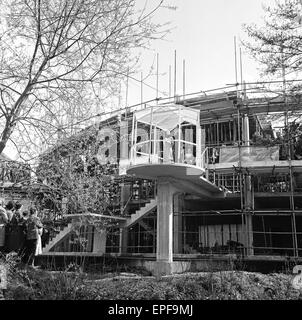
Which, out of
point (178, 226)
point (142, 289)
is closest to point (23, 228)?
point (142, 289)

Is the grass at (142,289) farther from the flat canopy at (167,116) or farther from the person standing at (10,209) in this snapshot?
the flat canopy at (167,116)

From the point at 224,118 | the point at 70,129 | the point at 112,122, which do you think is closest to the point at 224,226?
the point at 224,118

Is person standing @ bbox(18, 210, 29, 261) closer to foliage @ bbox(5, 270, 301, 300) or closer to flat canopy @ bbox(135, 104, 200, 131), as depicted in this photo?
foliage @ bbox(5, 270, 301, 300)

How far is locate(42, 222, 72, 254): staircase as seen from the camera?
18.4 meters

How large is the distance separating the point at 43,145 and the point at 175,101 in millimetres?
14023

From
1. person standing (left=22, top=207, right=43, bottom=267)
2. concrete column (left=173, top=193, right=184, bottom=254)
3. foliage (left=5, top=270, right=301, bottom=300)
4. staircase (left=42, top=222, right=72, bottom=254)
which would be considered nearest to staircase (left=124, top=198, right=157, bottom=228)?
concrete column (left=173, top=193, right=184, bottom=254)

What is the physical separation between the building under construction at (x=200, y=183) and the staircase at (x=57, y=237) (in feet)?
0.15

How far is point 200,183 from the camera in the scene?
54.3 feet

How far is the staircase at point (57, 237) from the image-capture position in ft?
60.5

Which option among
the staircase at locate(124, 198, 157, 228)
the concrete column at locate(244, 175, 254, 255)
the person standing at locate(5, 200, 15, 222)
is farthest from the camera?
the staircase at locate(124, 198, 157, 228)

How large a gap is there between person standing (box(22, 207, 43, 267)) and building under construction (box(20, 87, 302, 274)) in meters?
2.03

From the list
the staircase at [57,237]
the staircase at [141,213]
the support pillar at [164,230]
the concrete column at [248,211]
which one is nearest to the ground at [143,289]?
the support pillar at [164,230]
